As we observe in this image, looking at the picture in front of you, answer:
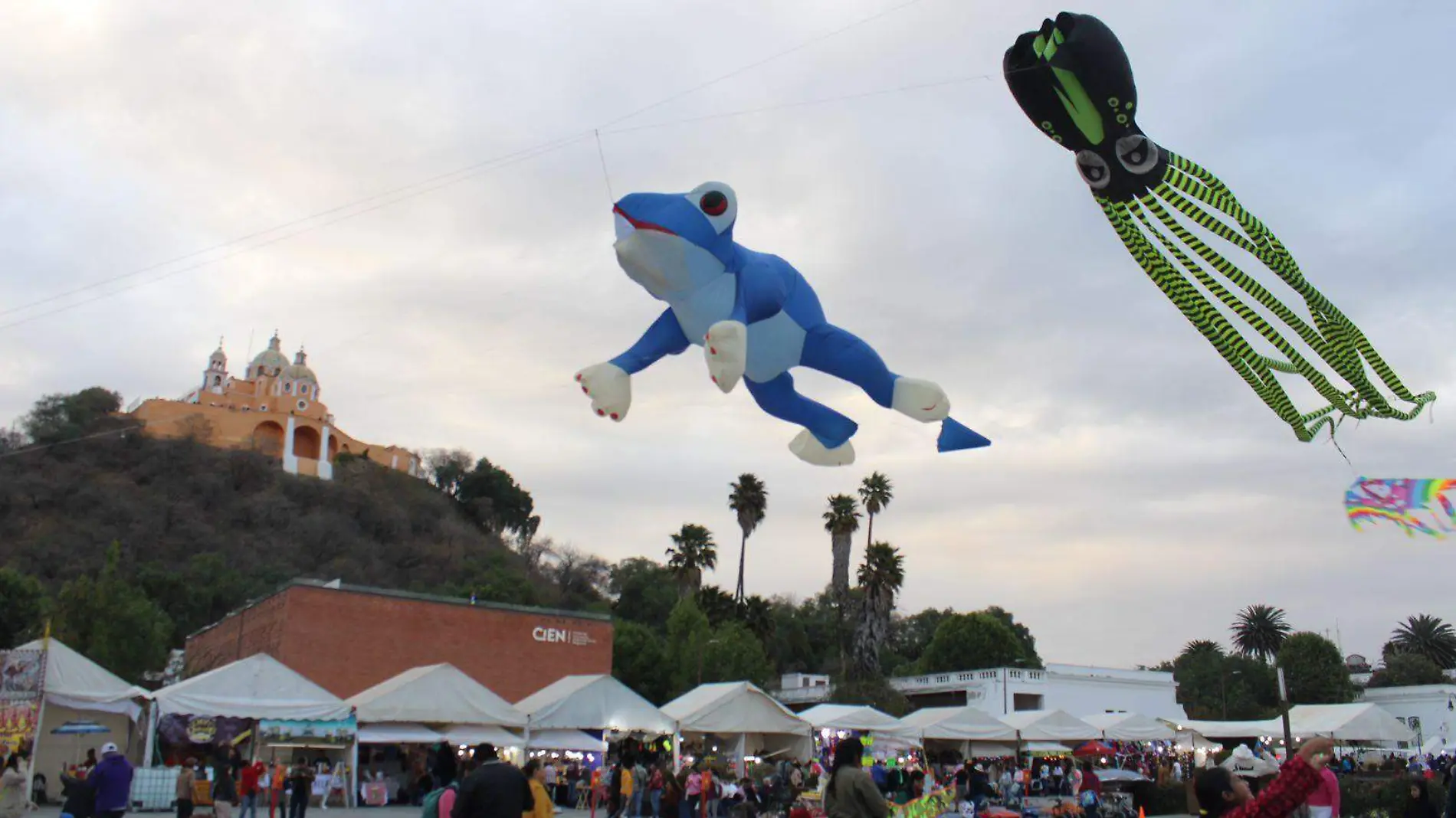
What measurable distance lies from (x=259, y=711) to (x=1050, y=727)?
57.9 ft

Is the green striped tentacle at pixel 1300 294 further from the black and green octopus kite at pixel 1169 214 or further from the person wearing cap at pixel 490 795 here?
the person wearing cap at pixel 490 795

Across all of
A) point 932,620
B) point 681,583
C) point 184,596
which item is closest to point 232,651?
point 681,583

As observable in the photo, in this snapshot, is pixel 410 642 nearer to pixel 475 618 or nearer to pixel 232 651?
pixel 475 618

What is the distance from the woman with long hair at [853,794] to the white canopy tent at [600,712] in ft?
48.0

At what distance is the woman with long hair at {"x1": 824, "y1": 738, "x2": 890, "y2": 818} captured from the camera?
6184 mm

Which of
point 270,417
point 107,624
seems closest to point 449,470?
point 270,417

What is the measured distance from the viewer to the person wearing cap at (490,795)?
231 inches

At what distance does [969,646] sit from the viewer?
153ft

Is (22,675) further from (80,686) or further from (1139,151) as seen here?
(1139,151)

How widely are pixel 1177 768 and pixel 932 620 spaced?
3478cm

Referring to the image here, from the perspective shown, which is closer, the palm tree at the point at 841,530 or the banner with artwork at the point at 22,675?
the banner with artwork at the point at 22,675

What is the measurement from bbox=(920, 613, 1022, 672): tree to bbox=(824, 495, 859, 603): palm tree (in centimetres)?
467

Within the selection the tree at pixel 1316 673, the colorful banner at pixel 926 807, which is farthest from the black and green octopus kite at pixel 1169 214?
the tree at pixel 1316 673

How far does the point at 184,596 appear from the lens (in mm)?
55062
